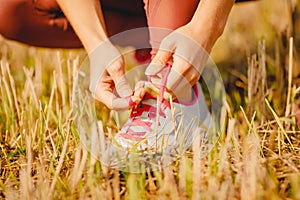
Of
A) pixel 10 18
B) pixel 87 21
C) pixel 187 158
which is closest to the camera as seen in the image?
pixel 187 158

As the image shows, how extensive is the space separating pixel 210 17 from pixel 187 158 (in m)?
0.25

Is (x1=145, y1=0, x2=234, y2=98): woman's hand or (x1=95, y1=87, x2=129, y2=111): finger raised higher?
(x1=145, y1=0, x2=234, y2=98): woman's hand

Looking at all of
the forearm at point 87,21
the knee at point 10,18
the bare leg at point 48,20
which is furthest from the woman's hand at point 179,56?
the knee at point 10,18

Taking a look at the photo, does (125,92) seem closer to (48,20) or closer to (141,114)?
(141,114)

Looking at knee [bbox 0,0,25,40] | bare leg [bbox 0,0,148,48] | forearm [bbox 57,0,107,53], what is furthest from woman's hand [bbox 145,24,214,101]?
knee [bbox 0,0,25,40]

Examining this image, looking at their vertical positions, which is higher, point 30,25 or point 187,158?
point 30,25

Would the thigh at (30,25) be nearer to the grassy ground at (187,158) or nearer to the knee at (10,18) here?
the knee at (10,18)

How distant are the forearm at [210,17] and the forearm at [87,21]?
6.7 inches

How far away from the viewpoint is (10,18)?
4.58 feet

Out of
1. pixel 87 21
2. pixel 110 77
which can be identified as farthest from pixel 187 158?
pixel 87 21

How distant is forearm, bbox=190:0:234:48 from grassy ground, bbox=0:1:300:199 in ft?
0.57

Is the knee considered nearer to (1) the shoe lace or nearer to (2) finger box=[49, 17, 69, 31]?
(2) finger box=[49, 17, 69, 31]

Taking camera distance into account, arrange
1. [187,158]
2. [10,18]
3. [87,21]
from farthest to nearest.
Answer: [10,18] < [87,21] < [187,158]

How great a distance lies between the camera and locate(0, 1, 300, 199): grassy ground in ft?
2.93
